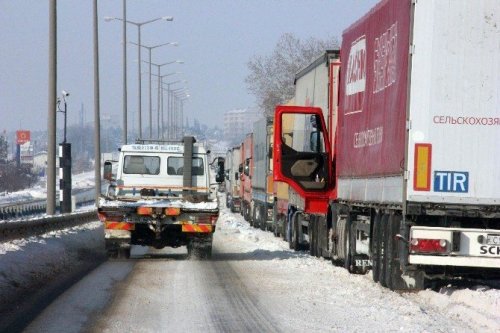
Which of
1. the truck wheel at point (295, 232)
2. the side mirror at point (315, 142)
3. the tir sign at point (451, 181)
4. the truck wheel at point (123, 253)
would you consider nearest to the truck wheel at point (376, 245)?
the tir sign at point (451, 181)

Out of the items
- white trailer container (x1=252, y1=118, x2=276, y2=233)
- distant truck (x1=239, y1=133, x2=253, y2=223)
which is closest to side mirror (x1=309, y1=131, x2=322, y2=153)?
white trailer container (x1=252, y1=118, x2=276, y2=233)

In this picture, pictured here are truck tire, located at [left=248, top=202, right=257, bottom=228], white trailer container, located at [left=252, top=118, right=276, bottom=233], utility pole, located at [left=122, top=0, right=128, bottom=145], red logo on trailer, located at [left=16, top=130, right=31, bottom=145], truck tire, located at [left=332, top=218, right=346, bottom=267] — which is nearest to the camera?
truck tire, located at [left=332, top=218, right=346, bottom=267]

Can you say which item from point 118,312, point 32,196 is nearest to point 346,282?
point 118,312

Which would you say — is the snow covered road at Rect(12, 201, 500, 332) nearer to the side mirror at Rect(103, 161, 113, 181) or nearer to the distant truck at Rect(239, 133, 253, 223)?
the side mirror at Rect(103, 161, 113, 181)

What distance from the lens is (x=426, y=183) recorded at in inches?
596

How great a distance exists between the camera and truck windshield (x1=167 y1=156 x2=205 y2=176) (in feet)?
89.5

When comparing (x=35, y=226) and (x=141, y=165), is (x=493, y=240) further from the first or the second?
(x=35, y=226)

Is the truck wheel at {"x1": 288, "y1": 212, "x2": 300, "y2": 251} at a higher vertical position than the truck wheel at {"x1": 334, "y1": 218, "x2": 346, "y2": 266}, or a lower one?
lower

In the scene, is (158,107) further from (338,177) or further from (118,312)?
(118,312)

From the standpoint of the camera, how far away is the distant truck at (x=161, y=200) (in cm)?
2459

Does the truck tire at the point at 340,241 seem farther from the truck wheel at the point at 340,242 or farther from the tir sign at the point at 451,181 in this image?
the tir sign at the point at 451,181

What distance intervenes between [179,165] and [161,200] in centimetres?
275

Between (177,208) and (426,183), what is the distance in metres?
10.2

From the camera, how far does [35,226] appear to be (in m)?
29.0
